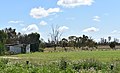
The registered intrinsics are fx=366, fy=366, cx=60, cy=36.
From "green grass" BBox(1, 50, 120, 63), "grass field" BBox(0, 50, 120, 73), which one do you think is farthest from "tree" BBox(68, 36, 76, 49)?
"grass field" BBox(0, 50, 120, 73)

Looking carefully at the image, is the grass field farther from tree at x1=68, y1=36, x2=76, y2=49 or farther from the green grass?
tree at x1=68, y1=36, x2=76, y2=49

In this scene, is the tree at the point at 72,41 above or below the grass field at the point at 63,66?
above

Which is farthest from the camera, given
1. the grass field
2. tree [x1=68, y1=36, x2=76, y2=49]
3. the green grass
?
tree [x1=68, y1=36, x2=76, y2=49]

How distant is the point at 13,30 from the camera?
13062 cm

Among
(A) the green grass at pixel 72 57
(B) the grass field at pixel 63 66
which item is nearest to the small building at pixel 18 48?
(A) the green grass at pixel 72 57

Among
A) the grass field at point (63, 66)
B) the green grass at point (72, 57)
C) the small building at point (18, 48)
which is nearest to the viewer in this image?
the grass field at point (63, 66)

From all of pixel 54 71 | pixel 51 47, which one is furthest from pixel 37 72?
pixel 51 47

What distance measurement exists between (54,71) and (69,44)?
389ft

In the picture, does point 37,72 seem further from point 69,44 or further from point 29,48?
point 69,44

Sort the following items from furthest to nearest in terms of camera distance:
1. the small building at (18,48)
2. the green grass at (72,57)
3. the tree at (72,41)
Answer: the tree at (72,41)
the small building at (18,48)
the green grass at (72,57)

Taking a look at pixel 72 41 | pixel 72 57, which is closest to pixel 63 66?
pixel 72 57

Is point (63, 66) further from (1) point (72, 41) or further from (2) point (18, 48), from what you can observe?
(1) point (72, 41)

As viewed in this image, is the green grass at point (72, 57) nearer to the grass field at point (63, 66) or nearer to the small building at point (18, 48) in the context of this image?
the grass field at point (63, 66)

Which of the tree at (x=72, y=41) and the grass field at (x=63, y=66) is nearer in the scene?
the grass field at (x=63, y=66)
